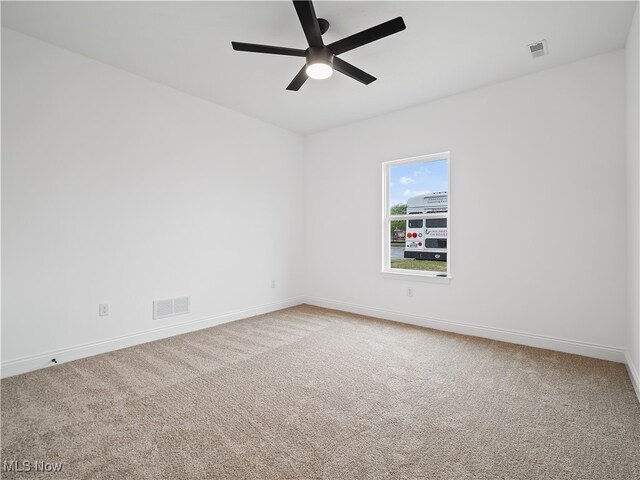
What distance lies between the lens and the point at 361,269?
4523 mm

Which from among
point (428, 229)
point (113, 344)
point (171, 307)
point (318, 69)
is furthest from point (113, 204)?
point (428, 229)

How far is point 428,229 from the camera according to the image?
4.09 m

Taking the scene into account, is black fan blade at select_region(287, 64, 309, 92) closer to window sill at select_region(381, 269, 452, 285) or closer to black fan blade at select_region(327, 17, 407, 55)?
black fan blade at select_region(327, 17, 407, 55)

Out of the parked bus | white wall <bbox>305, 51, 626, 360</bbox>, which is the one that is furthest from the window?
white wall <bbox>305, 51, 626, 360</bbox>

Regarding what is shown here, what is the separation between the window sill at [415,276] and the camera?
12.4 feet

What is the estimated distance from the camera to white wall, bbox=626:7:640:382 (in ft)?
7.54

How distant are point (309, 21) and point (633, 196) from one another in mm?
2724

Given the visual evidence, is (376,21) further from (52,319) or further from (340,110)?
(52,319)

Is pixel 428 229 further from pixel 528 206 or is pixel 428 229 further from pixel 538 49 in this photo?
pixel 538 49

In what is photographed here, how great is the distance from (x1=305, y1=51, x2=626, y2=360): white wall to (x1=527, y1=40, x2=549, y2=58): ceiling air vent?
380mm

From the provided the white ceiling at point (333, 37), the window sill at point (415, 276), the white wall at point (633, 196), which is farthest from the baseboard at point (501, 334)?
the white ceiling at point (333, 37)

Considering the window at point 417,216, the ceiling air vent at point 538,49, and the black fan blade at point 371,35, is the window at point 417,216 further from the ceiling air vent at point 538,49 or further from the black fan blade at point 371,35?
the black fan blade at point 371,35

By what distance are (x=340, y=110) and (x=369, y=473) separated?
381cm

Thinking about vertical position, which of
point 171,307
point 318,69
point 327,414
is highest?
point 318,69
